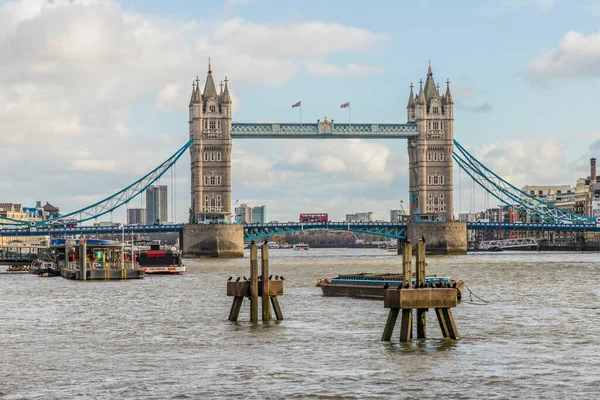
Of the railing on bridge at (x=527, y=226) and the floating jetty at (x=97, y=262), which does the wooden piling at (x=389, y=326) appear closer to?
the floating jetty at (x=97, y=262)

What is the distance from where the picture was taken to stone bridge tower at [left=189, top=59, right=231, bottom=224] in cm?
15750

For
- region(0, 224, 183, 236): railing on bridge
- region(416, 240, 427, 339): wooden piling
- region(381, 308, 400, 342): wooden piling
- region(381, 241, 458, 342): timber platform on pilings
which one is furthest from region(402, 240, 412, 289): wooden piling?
region(0, 224, 183, 236): railing on bridge

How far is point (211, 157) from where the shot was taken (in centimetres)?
15800

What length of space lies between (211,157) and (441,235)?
3315 cm

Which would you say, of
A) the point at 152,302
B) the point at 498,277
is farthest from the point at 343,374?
the point at 498,277

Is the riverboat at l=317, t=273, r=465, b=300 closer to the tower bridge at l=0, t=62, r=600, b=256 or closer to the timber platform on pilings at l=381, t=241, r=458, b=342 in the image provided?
the timber platform on pilings at l=381, t=241, r=458, b=342

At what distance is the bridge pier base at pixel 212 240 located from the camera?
5763 inches

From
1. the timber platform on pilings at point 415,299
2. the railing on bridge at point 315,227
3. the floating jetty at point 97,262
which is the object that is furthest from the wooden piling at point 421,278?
the railing on bridge at point 315,227

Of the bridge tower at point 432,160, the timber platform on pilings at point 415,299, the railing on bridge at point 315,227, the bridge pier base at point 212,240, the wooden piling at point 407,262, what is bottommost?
the timber platform on pilings at point 415,299

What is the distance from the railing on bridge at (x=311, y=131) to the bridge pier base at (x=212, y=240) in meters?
14.3

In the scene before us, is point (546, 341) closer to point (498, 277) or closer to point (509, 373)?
point (509, 373)

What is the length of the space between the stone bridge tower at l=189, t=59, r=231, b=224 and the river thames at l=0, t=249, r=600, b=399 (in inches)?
3890

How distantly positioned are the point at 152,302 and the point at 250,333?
1863 cm

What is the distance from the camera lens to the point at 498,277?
3302 inches
